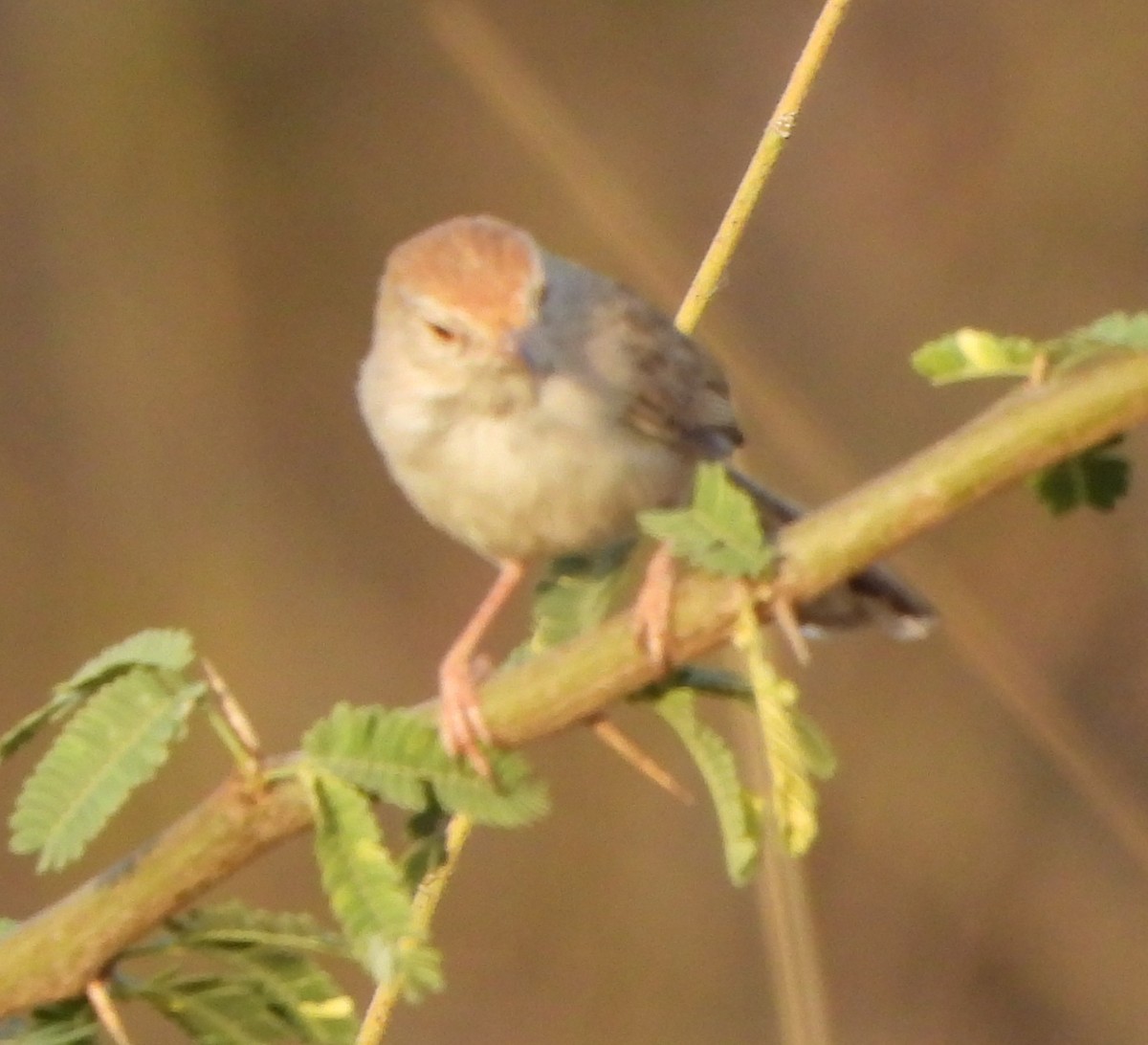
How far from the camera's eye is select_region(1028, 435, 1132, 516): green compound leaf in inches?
66.1

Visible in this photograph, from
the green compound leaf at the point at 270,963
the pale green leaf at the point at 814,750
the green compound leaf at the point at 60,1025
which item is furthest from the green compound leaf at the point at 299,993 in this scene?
the pale green leaf at the point at 814,750

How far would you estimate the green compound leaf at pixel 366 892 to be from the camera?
132 centimetres

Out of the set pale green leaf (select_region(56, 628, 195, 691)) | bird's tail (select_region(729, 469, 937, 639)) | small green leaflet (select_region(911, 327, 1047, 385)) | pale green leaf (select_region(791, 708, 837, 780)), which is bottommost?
pale green leaf (select_region(791, 708, 837, 780))

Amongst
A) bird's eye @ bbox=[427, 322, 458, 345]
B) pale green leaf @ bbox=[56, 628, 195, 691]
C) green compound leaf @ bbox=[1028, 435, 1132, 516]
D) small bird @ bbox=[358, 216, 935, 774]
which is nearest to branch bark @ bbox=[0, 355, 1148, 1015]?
pale green leaf @ bbox=[56, 628, 195, 691]

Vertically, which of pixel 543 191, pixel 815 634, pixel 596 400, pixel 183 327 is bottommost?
pixel 815 634

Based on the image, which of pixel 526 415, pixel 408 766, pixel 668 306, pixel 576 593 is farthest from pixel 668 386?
pixel 668 306

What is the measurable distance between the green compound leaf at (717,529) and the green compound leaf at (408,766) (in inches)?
10.4

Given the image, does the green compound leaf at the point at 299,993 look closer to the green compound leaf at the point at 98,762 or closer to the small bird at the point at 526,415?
the green compound leaf at the point at 98,762

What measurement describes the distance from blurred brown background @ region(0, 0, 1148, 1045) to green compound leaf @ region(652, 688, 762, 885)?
3363 millimetres

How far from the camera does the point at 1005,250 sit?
16.2 feet

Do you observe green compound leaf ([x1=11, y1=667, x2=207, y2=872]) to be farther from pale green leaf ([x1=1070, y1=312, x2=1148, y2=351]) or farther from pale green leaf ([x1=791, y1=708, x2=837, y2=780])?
pale green leaf ([x1=1070, y1=312, x2=1148, y2=351])

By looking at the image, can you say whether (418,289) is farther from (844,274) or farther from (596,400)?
(844,274)

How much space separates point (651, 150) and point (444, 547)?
4.81ft

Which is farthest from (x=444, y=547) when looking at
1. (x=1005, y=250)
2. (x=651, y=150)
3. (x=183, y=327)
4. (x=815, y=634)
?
(x=815, y=634)
